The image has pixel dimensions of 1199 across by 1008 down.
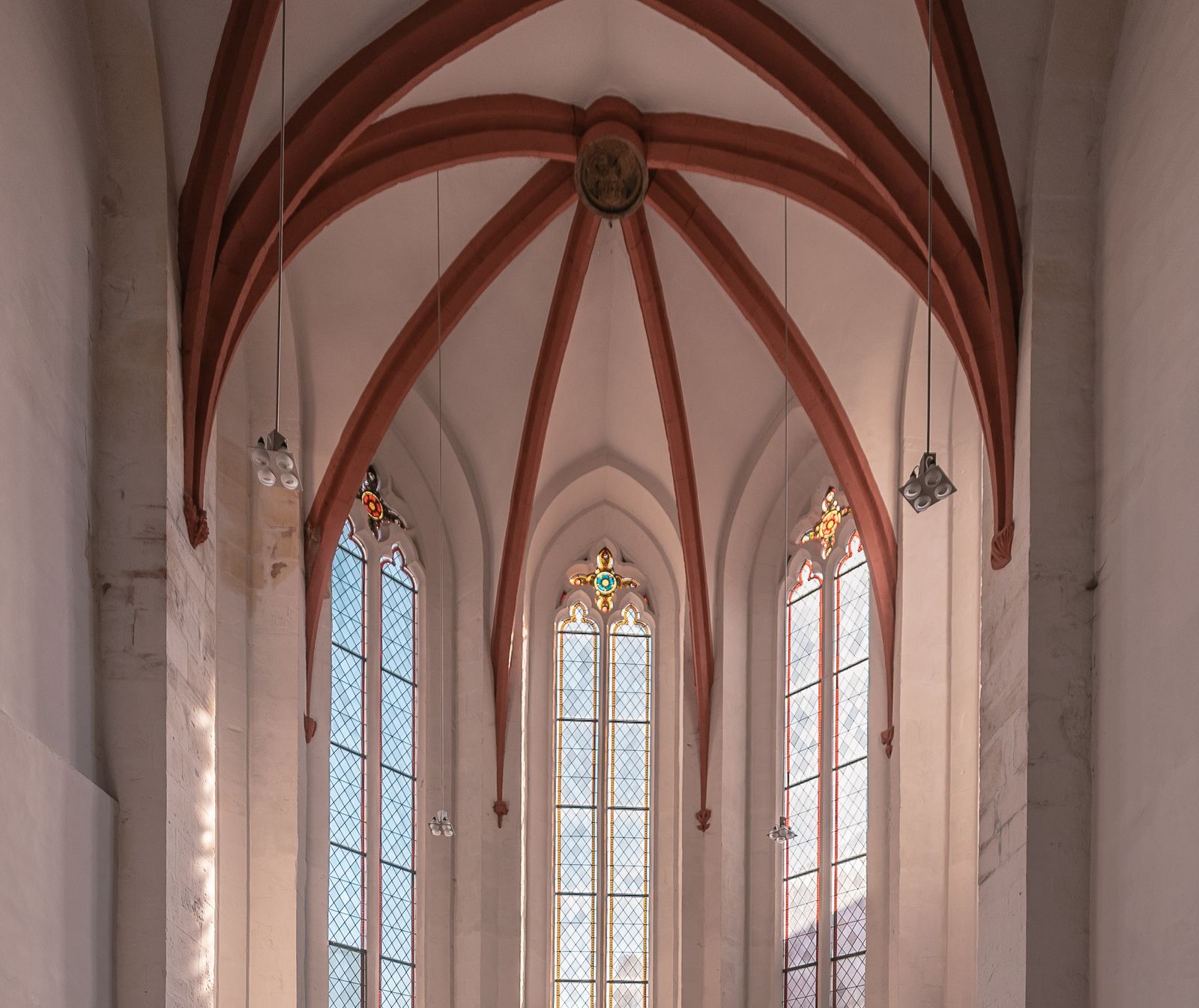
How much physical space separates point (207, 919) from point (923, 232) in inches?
277

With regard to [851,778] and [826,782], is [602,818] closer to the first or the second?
[826,782]

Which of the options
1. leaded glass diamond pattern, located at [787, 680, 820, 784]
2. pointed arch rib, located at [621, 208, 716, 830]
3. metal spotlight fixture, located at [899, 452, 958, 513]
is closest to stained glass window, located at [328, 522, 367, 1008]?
pointed arch rib, located at [621, 208, 716, 830]

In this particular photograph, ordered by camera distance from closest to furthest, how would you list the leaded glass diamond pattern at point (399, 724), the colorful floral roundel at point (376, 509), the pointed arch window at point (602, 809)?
the leaded glass diamond pattern at point (399, 724)
the colorful floral roundel at point (376, 509)
the pointed arch window at point (602, 809)

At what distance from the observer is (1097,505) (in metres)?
12.3

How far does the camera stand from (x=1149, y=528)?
36.7 ft

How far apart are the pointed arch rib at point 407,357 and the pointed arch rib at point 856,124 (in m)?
3.23

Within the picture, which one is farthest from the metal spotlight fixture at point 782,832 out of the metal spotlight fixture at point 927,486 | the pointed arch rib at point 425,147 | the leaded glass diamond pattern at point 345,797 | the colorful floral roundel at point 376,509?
the pointed arch rib at point 425,147

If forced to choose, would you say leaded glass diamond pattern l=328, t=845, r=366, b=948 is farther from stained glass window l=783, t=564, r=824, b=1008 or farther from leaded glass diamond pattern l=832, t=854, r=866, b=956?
leaded glass diamond pattern l=832, t=854, r=866, b=956

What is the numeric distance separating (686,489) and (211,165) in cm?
761

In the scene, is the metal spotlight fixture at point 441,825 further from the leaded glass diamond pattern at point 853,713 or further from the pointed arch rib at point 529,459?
the leaded glass diamond pattern at point 853,713

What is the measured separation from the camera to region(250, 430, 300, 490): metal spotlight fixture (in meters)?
12.3

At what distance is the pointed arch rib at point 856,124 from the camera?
45.0 ft

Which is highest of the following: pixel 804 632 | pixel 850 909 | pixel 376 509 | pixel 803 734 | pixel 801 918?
pixel 376 509

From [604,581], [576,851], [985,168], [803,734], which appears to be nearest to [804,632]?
[803,734]
